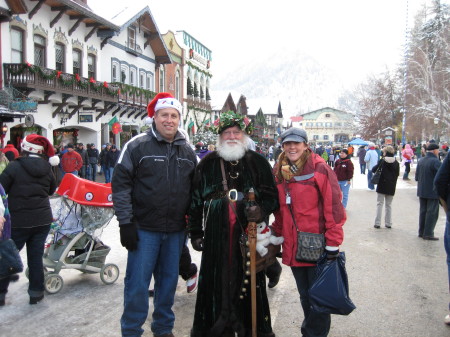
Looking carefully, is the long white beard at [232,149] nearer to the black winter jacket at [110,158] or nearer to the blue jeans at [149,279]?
the blue jeans at [149,279]

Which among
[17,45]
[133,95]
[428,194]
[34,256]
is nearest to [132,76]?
[133,95]

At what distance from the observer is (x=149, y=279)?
3.86 m

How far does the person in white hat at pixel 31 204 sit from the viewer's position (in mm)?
4762

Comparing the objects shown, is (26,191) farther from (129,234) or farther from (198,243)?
(198,243)

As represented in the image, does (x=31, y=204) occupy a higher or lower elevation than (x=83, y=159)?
higher

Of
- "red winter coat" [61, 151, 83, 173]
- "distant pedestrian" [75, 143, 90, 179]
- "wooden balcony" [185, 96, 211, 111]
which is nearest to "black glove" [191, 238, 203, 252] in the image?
"red winter coat" [61, 151, 83, 173]

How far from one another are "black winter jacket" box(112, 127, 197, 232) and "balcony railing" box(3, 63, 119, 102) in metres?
14.5

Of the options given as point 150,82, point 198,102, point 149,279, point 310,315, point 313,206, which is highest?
point 150,82

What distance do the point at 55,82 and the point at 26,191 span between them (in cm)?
1478

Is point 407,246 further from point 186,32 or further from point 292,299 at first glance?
point 186,32

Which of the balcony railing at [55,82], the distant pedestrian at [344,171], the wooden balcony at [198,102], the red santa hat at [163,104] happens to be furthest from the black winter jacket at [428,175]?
the wooden balcony at [198,102]

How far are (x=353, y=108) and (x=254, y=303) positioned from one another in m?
91.3

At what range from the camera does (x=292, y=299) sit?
5062 mm

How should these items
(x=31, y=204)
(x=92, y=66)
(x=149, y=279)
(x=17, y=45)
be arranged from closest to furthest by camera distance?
(x=149, y=279) → (x=31, y=204) → (x=17, y=45) → (x=92, y=66)
